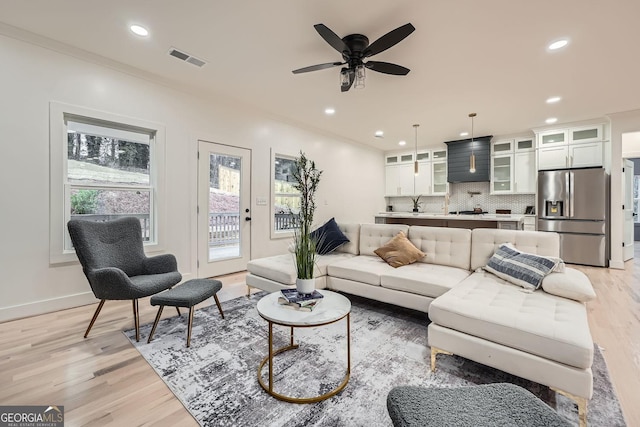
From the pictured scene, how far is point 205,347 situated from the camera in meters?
2.20

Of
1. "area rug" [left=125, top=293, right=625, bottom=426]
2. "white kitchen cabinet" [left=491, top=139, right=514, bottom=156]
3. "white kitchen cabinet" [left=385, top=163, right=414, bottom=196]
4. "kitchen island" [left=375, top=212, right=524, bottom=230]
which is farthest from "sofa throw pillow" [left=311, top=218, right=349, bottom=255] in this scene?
"white kitchen cabinet" [left=491, top=139, right=514, bottom=156]

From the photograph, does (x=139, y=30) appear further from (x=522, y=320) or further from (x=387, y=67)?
(x=522, y=320)

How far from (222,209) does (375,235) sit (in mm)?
2398

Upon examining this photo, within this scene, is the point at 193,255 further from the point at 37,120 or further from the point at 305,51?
the point at 305,51

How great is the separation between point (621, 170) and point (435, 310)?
5468 millimetres

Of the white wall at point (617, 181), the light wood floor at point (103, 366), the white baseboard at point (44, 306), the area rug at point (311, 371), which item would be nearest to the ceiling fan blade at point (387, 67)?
the area rug at point (311, 371)

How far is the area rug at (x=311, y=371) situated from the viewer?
1506mm

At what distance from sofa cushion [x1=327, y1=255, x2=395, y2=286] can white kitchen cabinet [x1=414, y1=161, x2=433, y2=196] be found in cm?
471

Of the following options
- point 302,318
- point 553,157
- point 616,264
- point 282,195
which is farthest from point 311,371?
point 553,157

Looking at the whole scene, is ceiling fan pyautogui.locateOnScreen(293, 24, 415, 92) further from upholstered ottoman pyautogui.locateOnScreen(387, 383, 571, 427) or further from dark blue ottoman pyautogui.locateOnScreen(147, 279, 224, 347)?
upholstered ottoman pyautogui.locateOnScreen(387, 383, 571, 427)

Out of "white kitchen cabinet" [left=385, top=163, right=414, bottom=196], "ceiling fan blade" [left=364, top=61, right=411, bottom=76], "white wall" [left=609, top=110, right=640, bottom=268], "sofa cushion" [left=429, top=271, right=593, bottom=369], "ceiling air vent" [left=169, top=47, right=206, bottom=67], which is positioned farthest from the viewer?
"white kitchen cabinet" [left=385, top=163, right=414, bottom=196]

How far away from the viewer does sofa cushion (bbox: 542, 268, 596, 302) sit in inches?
78.4

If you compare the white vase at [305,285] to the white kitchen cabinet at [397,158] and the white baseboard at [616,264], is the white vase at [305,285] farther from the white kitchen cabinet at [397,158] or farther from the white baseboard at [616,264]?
the white kitchen cabinet at [397,158]

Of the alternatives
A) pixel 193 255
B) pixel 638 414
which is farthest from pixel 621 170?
pixel 193 255
